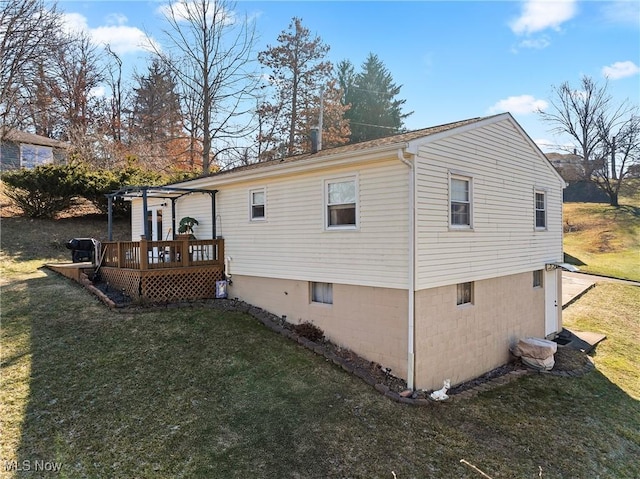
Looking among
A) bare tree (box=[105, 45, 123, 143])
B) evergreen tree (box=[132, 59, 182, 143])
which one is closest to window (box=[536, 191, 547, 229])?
evergreen tree (box=[132, 59, 182, 143])

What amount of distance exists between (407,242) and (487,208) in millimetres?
3218

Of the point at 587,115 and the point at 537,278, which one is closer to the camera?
the point at 537,278

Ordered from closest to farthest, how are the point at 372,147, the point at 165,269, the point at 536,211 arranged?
1. the point at 372,147
2. the point at 165,269
3. the point at 536,211

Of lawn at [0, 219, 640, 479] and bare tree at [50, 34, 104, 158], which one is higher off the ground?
bare tree at [50, 34, 104, 158]

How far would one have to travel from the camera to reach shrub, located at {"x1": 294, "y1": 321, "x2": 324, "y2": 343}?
353 inches

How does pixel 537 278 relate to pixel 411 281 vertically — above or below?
below

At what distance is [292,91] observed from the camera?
985 inches

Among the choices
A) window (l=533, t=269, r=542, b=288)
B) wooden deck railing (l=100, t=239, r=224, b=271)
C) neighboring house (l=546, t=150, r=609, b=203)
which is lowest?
window (l=533, t=269, r=542, b=288)

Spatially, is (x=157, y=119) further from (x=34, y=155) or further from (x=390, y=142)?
(x=390, y=142)

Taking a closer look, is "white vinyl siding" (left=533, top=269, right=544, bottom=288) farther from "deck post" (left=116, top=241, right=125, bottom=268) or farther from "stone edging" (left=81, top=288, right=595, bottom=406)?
"deck post" (left=116, top=241, right=125, bottom=268)

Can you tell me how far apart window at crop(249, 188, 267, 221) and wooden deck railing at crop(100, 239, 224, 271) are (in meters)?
1.54

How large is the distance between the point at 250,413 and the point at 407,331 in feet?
11.2

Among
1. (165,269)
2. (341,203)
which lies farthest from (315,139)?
(165,269)

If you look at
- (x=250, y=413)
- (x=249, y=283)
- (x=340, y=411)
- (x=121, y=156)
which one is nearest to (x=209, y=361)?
(x=250, y=413)
